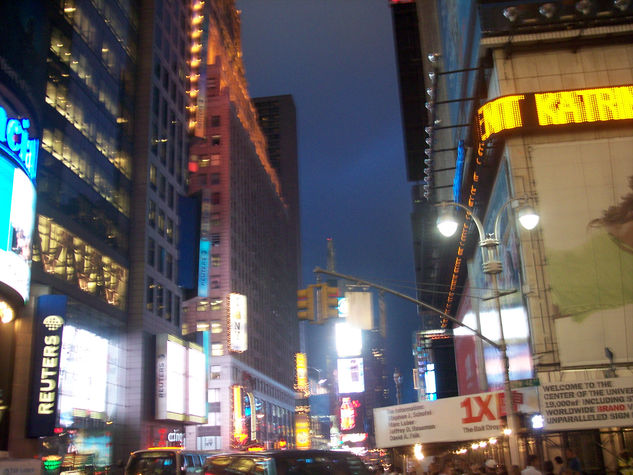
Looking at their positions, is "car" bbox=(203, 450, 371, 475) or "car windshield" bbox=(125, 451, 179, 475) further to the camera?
"car windshield" bbox=(125, 451, 179, 475)

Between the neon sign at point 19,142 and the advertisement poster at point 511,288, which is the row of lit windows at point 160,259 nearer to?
the neon sign at point 19,142

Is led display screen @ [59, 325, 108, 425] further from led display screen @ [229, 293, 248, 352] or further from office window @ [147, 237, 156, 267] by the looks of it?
led display screen @ [229, 293, 248, 352]

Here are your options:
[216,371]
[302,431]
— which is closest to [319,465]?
[216,371]

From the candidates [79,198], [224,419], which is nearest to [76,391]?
[79,198]

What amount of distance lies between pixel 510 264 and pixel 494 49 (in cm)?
945

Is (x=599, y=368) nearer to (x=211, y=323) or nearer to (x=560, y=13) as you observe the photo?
(x=560, y=13)

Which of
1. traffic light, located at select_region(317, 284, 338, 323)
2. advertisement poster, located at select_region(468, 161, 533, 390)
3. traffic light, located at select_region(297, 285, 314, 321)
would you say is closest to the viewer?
traffic light, located at select_region(297, 285, 314, 321)

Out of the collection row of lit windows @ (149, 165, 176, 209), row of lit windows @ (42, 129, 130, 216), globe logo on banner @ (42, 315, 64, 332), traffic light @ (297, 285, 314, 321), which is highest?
row of lit windows @ (149, 165, 176, 209)

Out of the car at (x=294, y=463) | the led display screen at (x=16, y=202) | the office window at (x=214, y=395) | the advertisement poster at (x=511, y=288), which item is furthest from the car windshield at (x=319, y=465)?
the office window at (x=214, y=395)

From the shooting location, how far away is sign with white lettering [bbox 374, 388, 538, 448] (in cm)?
1988

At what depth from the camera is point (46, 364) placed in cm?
4106

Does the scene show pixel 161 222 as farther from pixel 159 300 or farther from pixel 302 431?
pixel 302 431

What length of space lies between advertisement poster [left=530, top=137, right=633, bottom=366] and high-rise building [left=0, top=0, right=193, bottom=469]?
28215 mm

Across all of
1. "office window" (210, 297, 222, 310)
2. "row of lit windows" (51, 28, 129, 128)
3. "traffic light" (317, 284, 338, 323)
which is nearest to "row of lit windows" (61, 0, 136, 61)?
"row of lit windows" (51, 28, 129, 128)
